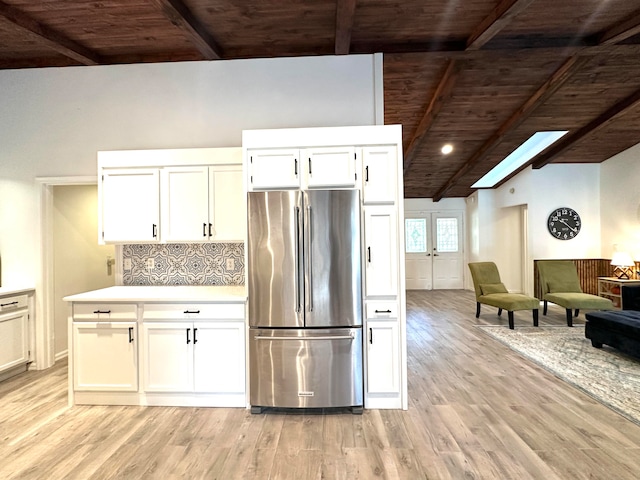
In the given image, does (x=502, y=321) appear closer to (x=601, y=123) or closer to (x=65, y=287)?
(x=601, y=123)

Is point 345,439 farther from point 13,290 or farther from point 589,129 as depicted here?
point 589,129

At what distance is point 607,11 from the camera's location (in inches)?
133

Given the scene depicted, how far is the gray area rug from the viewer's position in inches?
121

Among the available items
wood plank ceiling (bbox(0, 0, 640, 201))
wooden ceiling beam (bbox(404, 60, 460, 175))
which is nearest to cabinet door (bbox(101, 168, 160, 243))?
wood plank ceiling (bbox(0, 0, 640, 201))

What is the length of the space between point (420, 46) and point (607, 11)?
162 centimetres

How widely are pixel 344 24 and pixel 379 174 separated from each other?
4.14 ft

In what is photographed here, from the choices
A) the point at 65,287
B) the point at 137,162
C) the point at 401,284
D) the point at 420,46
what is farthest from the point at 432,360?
the point at 65,287

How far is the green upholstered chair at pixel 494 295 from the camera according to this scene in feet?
17.8

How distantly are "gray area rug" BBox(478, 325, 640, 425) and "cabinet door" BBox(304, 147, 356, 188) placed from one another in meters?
2.67

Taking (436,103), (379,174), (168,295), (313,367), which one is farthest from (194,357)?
(436,103)

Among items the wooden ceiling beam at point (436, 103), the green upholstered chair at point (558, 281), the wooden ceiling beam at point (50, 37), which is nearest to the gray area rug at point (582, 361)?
the green upholstered chair at point (558, 281)

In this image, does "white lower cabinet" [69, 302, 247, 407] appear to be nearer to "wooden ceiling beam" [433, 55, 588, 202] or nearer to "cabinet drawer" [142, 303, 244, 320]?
"cabinet drawer" [142, 303, 244, 320]

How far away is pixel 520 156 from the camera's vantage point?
736 centimetres

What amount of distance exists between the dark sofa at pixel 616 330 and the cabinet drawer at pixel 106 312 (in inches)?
185
